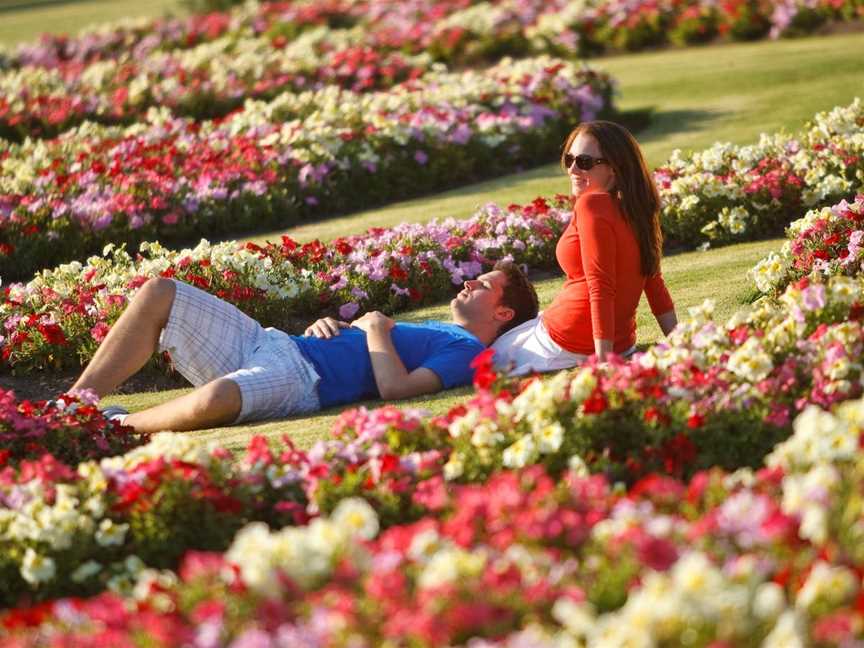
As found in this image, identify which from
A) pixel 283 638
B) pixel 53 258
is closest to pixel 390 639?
pixel 283 638

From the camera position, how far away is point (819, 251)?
7.17m

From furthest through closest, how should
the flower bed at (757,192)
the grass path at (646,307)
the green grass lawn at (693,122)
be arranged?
the flower bed at (757,192) < the green grass lawn at (693,122) < the grass path at (646,307)

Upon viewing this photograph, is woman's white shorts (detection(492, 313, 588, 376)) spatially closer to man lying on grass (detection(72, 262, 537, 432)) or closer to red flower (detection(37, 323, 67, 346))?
man lying on grass (detection(72, 262, 537, 432))

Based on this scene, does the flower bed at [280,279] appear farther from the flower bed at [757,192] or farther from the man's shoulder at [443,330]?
the man's shoulder at [443,330]

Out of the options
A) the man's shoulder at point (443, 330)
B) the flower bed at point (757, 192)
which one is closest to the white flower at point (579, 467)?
the man's shoulder at point (443, 330)

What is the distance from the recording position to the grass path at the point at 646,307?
610cm

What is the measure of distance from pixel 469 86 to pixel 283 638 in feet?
37.8

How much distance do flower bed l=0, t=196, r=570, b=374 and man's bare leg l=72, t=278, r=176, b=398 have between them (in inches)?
52.3

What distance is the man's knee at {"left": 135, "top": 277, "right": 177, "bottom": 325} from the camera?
623 centimetres

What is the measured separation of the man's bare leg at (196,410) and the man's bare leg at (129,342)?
191 millimetres

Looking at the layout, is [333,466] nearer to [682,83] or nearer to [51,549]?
[51,549]

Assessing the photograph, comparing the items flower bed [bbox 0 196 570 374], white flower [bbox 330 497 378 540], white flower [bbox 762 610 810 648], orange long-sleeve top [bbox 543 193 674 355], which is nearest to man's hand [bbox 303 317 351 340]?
orange long-sleeve top [bbox 543 193 674 355]

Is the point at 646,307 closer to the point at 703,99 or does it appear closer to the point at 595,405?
the point at 595,405

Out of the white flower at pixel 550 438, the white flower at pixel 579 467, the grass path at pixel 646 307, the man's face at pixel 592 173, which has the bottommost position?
the grass path at pixel 646 307
